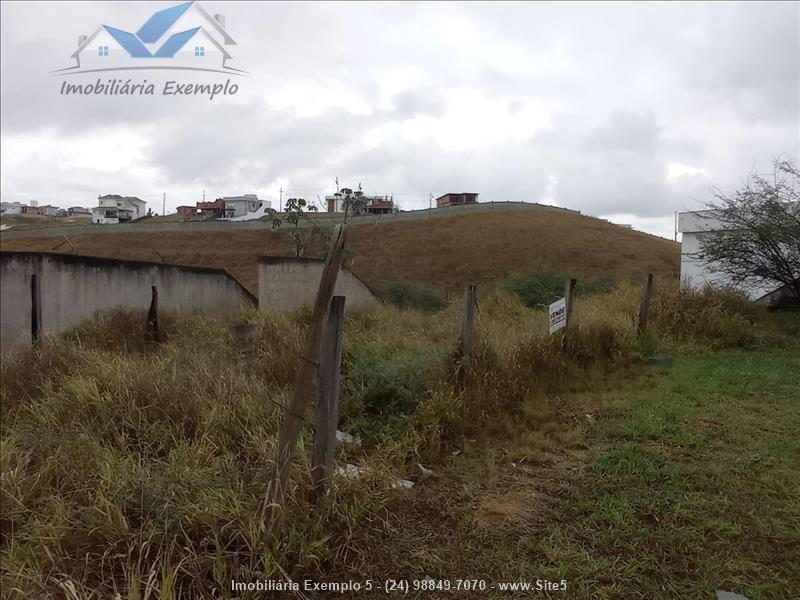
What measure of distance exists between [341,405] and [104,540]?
7.53ft

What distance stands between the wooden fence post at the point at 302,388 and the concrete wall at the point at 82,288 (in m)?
5.37

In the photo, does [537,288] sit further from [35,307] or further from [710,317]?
[35,307]

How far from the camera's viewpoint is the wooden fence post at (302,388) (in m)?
2.49

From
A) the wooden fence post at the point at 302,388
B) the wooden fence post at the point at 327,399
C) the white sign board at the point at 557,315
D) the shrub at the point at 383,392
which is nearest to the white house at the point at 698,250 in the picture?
the white sign board at the point at 557,315

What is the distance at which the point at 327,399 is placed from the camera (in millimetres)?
2674

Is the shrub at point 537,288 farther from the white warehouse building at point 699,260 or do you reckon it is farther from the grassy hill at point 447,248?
the grassy hill at point 447,248

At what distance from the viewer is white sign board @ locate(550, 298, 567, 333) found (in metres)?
6.08

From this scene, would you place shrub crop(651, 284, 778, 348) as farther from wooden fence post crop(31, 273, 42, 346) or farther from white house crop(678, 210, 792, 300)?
wooden fence post crop(31, 273, 42, 346)

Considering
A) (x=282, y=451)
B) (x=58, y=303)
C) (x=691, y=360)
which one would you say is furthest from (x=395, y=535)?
(x=58, y=303)

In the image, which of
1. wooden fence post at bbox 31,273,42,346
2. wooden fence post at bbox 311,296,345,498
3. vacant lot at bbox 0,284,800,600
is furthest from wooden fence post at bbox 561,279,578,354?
wooden fence post at bbox 31,273,42,346

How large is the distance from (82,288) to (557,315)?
706cm

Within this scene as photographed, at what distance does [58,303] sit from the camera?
24.7 feet

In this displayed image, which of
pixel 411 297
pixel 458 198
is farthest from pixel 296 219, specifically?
pixel 458 198

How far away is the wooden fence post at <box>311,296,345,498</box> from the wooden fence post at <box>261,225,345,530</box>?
0.26ft
